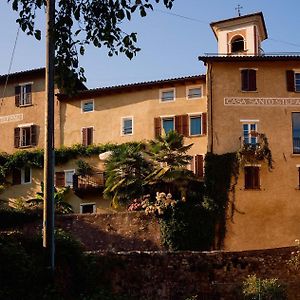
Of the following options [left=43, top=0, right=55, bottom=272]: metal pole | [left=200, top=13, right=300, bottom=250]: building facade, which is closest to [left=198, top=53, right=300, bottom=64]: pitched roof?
[left=200, top=13, right=300, bottom=250]: building facade

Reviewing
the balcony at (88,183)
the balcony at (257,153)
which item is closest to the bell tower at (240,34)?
the balcony at (257,153)

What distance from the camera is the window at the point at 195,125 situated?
4403cm

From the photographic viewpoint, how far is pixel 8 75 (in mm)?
50500

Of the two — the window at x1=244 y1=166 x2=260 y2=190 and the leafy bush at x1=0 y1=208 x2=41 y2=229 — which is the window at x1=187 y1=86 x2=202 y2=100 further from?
the leafy bush at x1=0 y1=208 x2=41 y2=229

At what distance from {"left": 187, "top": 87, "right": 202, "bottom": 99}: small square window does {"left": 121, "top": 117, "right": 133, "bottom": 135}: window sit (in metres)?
3.93

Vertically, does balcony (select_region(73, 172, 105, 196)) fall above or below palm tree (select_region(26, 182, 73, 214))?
above

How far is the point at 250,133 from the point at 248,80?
3.28 meters

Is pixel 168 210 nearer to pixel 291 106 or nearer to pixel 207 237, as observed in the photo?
pixel 207 237

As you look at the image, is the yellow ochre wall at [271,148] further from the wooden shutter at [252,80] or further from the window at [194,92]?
the window at [194,92]

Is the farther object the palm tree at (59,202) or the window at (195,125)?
the window at (195,125)

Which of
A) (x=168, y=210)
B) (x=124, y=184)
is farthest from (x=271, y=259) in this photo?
(x=124, y=184)

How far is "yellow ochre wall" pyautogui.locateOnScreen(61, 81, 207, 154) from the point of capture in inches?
1761

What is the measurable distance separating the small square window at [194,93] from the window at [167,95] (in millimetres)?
1002

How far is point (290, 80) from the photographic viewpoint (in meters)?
42.8
